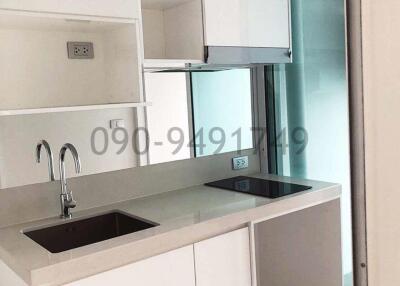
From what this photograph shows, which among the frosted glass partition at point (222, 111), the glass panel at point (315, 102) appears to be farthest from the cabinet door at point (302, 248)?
the frosted glass partition at point (222, 111)

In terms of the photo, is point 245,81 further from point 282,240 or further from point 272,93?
point 282,240

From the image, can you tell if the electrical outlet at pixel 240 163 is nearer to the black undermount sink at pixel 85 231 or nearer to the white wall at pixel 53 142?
the white wall at pixel 53 142

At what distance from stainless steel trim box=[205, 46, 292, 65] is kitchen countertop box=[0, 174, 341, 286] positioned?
0.72m

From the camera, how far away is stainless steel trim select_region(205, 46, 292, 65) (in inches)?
87.5

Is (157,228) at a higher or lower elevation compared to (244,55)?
lower

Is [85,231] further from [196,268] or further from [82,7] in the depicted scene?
[82,7]

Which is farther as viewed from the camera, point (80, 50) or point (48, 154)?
point (80, 50)

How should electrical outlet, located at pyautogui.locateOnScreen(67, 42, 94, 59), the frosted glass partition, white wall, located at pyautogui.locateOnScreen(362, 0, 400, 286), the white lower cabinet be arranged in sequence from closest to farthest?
white wall, located at pyautogui.locateOnScreen(362, 0, 400, 286), the white lower cabinet, electrical outlet, located at pyautogui.locateOnScreen(67, 42, 94, 59), the frosted glass partition

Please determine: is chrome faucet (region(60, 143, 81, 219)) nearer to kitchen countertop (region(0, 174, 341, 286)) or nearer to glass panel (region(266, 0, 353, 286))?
kitchen countertop (region(0, 174, 341, 286))

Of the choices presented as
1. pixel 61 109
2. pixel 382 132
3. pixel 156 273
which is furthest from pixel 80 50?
pixel 382 132

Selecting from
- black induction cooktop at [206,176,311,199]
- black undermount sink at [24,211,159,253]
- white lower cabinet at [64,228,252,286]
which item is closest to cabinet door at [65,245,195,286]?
white lower cabinet at [64,228,252,286]

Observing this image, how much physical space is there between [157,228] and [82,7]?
0.98 meters

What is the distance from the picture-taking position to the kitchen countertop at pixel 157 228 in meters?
1.54

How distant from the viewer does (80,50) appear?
2164 mm
